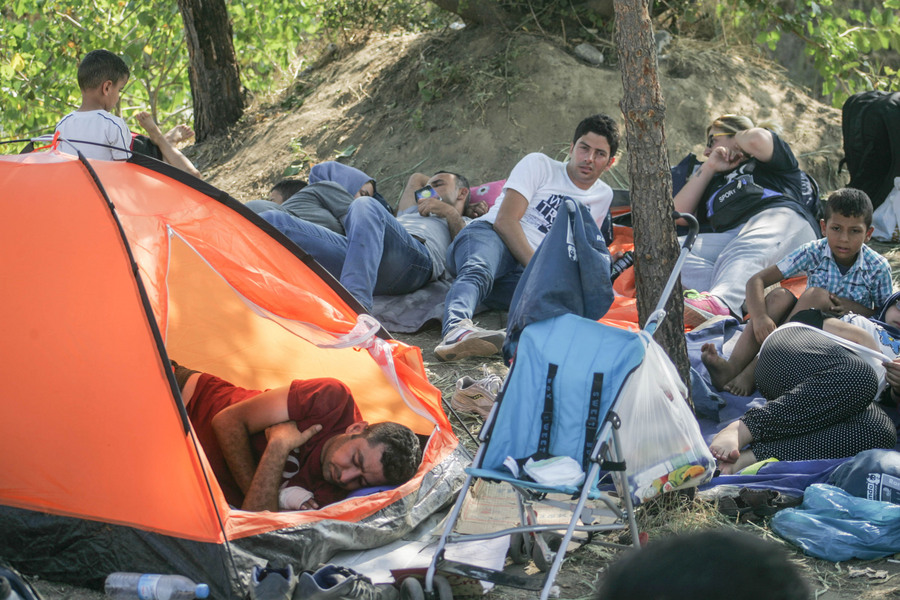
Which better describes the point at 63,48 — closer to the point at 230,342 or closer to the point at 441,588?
the point at 230,342

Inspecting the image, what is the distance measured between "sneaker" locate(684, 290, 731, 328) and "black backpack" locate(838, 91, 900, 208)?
2222mm

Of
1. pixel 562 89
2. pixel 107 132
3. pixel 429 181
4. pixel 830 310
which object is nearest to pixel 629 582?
pixel 830 310

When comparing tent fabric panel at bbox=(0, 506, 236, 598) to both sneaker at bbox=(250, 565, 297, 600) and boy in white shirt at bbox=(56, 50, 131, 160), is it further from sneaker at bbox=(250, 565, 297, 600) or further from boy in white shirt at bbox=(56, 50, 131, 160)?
boy in white shirt at bbox=(56, 50, 131, 160)

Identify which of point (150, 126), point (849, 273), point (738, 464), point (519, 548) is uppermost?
point (150, 126)

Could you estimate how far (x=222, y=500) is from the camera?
9.84 ft

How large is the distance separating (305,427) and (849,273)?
115 inches

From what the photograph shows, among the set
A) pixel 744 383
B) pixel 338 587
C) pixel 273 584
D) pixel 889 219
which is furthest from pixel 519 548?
pixel 889 219

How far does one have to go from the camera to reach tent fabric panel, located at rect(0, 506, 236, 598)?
2857 millimetres

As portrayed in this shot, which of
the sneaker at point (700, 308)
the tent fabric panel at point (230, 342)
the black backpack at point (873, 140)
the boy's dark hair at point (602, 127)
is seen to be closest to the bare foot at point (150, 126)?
the tent fabric panel at point (230, 342)

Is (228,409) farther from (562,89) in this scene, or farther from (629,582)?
(562,89)

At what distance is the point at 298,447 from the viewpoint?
11.5ft

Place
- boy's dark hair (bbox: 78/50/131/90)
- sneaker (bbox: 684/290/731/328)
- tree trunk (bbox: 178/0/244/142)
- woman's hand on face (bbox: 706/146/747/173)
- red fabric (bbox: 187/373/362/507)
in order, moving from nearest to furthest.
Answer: red fabric (bbox: 187/373/362/507) → boy's dark hair (bbox: 78/50/131/90) → sneaker (bbox: 684/290/731/328) → woman's hand on face (bbox: 706/146/747/173) → tree trunk (bbox: 178/0/244/142)

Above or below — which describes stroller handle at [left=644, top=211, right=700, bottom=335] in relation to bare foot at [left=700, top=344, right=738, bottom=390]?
above

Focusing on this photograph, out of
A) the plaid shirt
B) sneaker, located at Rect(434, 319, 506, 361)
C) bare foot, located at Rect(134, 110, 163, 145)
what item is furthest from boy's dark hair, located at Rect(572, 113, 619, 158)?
bare foot, located at Rect(134, 110, 163, 145)
